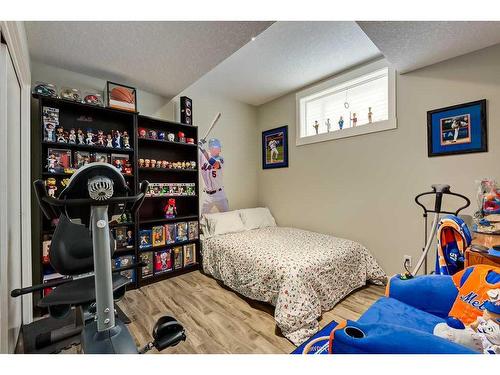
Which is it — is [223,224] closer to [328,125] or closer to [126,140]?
[126,140]

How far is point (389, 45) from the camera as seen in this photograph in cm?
187

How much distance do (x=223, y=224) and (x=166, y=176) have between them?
3.34ft

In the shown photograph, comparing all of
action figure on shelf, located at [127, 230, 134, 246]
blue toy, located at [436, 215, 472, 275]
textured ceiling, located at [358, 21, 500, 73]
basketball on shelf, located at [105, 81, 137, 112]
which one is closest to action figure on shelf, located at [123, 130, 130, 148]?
basketball on shelf, located at [105, 81, 137, 112]

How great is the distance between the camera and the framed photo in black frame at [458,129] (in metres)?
1.93

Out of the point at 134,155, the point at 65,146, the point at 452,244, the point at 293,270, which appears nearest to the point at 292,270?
the point at 293,270

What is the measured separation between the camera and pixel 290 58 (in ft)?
8.16

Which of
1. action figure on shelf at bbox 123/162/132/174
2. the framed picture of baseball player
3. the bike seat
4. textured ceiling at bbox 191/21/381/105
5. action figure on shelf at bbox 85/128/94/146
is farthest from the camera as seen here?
the framed picture of baseball player

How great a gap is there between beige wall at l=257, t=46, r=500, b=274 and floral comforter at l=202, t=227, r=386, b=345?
1.31 ft

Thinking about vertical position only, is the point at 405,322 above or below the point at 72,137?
below

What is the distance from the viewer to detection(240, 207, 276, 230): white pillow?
3.38m

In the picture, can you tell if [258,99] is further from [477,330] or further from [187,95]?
[477,330]

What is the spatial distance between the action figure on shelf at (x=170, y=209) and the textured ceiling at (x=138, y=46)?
1492 millimetres

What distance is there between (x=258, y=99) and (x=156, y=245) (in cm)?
271

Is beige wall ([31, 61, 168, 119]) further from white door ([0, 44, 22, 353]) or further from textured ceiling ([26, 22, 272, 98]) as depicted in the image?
white door ([0, 44, 22, 353])
